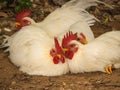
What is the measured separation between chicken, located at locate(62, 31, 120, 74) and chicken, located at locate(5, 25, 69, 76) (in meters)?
0.12

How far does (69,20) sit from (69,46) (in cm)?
108

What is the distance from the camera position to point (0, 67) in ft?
17.4

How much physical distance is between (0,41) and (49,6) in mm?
1796

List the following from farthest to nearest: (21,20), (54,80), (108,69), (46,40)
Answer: (21,20) → (46,40) → (108,69) → (54,80)

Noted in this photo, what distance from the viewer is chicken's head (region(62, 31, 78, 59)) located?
16.0 ft

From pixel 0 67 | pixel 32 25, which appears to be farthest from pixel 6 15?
pixel 0 67

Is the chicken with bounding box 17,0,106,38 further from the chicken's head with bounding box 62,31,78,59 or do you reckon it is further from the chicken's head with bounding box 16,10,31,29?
the chicken's head with bounding box 62,31,78,59

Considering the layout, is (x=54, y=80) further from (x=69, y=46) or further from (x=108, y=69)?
(x=108, y=69)

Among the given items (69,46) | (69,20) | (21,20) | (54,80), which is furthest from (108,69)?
(21,20)

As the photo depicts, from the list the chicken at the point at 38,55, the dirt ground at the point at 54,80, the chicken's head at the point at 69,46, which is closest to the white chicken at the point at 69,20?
the chicken at the point at 38,55

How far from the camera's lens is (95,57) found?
4902 millimetres

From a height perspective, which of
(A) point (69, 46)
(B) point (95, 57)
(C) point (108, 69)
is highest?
(A) point (69, 46)

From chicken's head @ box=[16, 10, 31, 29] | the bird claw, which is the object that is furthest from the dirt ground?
chicken's head @ box=[16, 10, 31, 29]

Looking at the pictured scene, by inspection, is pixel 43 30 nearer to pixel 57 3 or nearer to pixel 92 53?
pixel 92 53
